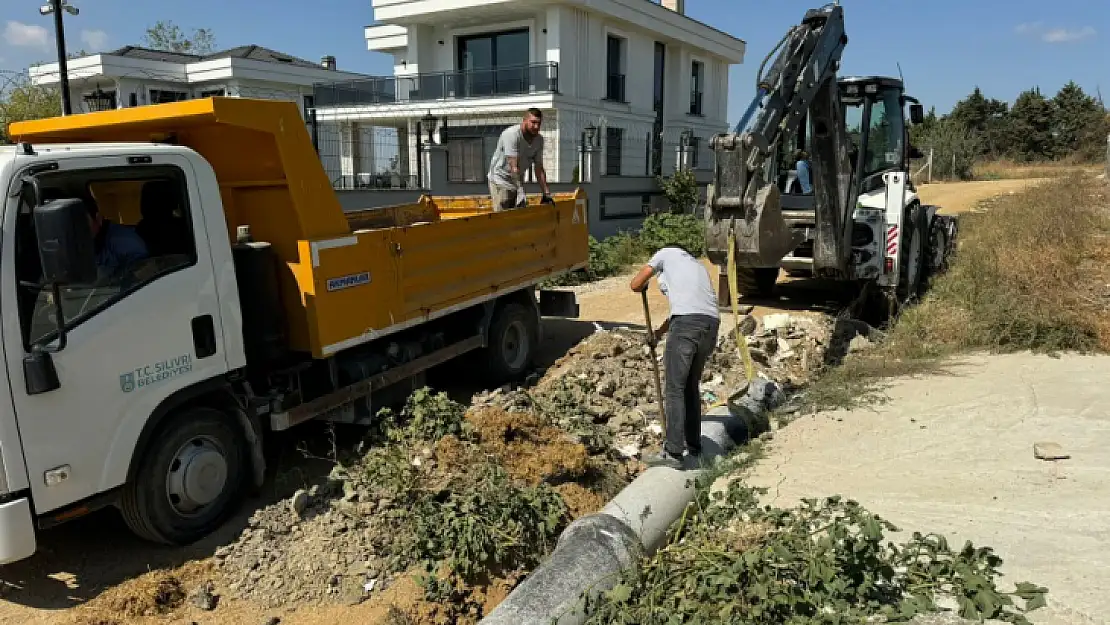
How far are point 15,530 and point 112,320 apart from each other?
1113mm

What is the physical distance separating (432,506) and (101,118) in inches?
130

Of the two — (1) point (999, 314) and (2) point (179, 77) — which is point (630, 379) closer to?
(1) point (999, 314)

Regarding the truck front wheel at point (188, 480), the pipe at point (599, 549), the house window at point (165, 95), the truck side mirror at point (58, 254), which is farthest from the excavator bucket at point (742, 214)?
the house window at point (165, 95)

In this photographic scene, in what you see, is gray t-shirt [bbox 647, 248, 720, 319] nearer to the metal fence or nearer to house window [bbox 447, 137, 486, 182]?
the metal fence

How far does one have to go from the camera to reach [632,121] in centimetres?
2538

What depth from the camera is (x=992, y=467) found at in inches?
209

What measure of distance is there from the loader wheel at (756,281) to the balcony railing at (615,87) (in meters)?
14.5

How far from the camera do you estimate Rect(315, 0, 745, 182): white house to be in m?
22.2

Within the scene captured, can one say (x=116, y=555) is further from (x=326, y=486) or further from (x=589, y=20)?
(x=589, y=20)

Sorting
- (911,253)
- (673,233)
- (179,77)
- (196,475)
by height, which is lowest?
(196,475)

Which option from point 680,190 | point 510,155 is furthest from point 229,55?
point 510,155

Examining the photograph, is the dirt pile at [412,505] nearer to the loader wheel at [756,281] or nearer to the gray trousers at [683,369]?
the gray trousers at [683,369]

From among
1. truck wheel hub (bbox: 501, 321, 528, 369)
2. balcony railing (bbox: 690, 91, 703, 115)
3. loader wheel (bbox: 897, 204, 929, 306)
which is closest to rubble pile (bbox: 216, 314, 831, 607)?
truck wheel hub (bbox: 501, 321, 528, 369)

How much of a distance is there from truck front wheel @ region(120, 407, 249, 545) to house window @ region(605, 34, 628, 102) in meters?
21.2
